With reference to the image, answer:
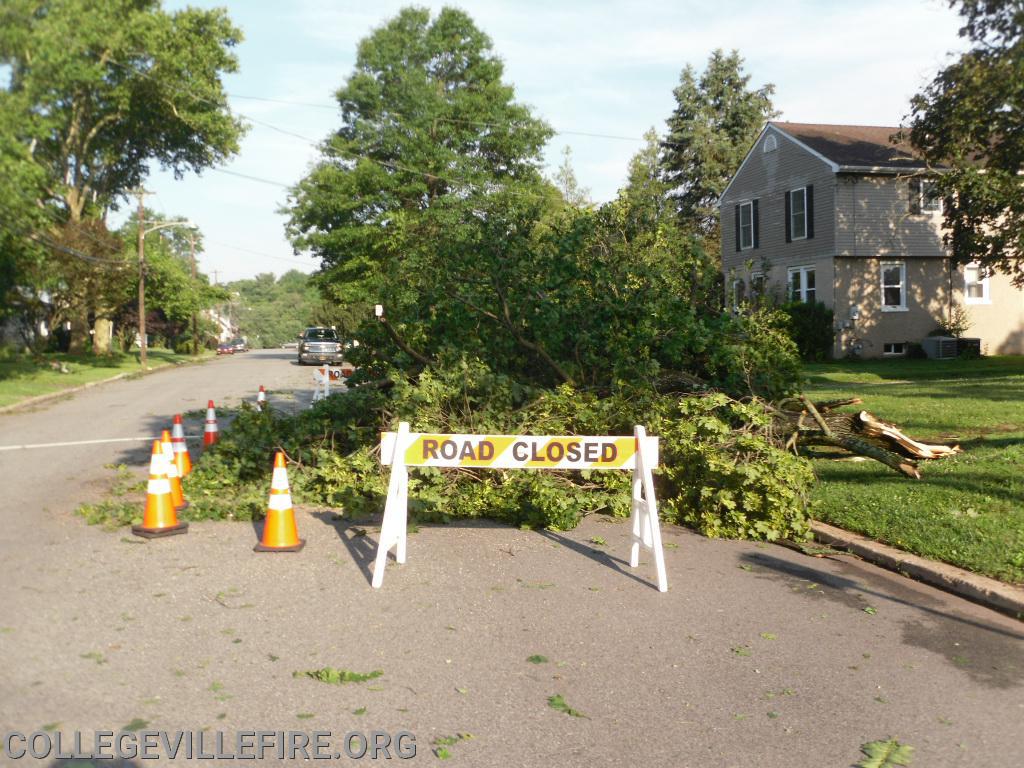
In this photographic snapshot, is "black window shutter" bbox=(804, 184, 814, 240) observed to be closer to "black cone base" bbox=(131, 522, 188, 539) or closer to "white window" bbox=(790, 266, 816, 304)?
"white window" bbox=(790, 266, 816, 304)

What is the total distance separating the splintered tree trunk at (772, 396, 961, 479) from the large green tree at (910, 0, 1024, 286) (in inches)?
487

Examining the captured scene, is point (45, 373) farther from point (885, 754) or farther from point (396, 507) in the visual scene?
point (885, 754)

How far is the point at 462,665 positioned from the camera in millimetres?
4879

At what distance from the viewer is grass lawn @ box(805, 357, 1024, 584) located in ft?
22.5

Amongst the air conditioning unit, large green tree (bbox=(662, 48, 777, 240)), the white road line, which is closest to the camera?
the white road line

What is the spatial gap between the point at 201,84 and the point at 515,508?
38.8 meters

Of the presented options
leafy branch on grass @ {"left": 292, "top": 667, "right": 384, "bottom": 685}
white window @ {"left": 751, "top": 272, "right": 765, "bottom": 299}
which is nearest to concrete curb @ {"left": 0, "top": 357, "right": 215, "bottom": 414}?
white window @ {"left": 751, "top": 272, "right": 765, "bottom": 299}

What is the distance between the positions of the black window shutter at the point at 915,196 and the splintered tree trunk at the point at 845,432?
73.3ft

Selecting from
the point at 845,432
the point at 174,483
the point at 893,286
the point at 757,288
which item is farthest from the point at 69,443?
the point at 893,286

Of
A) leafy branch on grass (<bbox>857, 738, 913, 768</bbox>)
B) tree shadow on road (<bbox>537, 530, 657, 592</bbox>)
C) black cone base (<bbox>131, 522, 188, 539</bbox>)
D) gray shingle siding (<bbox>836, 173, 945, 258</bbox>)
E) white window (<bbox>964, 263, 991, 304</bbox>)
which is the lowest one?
leafy branch on grass (<bbox>857, 738, 913, 768</bbox>)

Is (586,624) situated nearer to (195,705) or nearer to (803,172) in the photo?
(195,705)

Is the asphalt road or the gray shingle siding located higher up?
the gray shingle siding

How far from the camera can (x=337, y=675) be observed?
467 cm

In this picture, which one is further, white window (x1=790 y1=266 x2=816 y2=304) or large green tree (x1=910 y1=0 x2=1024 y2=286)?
white window (x1=790 y1=266 x2=816 y2=304)
